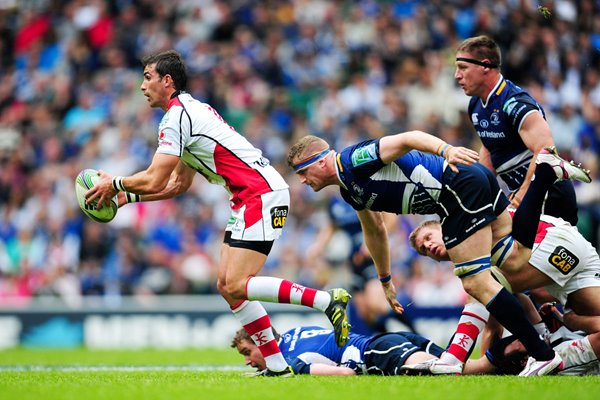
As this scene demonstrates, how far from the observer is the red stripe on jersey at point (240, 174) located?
821cm

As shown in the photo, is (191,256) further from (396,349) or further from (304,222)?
(396,349)

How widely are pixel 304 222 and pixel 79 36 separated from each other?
8407mm

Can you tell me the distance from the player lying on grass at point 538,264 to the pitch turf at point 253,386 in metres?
0.63

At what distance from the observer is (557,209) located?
8.96m

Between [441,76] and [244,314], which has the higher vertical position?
[441,76]

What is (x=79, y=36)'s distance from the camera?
2189 centimetres

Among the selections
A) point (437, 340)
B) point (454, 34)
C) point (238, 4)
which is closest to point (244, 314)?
point (437, 340)

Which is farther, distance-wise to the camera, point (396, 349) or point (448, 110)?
point (448, 110)

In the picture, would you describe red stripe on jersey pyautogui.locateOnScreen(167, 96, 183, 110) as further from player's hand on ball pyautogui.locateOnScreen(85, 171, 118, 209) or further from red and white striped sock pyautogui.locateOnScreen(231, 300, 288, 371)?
red and white striped sock pyautogui.locateOnScreen(231, 300, 288, 371)

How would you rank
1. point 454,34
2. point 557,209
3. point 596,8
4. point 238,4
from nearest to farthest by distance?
point 557,209 → point 596,8 → point 454,34 → point 238,4

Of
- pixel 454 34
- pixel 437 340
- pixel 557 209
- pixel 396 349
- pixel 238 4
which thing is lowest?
pixel 437 340

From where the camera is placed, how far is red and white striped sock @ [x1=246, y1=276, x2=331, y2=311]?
7.70 m

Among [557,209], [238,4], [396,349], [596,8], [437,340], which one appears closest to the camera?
[396,349]

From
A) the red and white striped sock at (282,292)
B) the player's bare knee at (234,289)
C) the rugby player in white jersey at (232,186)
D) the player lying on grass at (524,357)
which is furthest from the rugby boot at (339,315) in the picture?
the player lying on grass at (524,357)
